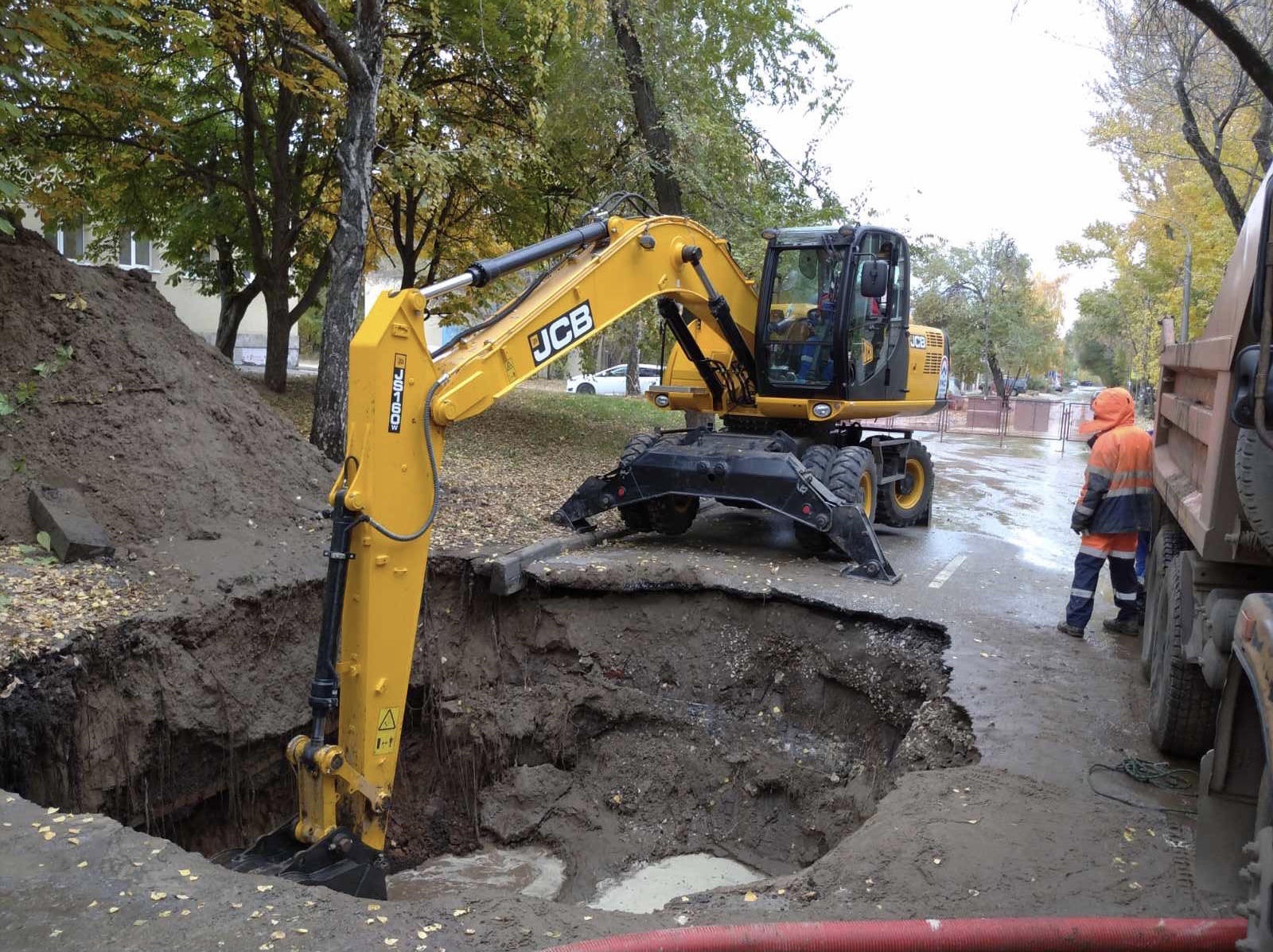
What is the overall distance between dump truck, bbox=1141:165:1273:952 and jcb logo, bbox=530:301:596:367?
11.5 ft

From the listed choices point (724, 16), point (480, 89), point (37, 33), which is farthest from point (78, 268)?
point (724, 16)

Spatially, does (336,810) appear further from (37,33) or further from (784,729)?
(37,33)

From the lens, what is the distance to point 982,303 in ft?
141

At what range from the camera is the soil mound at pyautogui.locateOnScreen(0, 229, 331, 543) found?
7.33 m

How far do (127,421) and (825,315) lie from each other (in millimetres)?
6190

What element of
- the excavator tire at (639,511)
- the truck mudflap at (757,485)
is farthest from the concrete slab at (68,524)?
the excavator tire at (639,511)

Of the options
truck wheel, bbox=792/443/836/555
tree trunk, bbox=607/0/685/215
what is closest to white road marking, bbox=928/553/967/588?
truck wheel, bbox=792/443/836/555

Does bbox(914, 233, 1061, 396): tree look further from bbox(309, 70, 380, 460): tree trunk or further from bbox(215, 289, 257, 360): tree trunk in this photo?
bbox(309, 70, 380, 460): tree trunk

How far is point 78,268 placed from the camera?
8594 millimetres

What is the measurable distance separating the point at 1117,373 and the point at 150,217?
62131mm

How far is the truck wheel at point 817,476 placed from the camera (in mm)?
9172

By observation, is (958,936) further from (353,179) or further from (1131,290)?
(1131,290)

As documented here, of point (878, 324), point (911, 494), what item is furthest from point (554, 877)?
point (911, 494)

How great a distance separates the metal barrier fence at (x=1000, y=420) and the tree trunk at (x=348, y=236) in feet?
71.2
